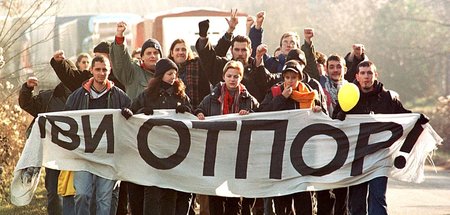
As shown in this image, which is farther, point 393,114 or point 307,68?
point 307,68

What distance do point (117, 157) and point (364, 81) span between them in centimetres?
232

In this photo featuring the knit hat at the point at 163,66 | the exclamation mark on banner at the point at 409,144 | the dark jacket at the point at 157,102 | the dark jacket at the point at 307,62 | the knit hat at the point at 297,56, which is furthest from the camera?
the dark jacket at the point at 307,62

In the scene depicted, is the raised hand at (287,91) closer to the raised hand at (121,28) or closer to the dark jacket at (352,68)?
the raised hand at (121,28)

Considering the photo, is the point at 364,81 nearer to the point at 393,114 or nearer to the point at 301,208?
the point at 393,114

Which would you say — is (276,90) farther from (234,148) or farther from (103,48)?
(103,48)

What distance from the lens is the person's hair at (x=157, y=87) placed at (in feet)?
43.9

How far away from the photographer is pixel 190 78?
48.0ft

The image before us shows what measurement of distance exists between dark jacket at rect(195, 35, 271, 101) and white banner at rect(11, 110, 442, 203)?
1.02 m

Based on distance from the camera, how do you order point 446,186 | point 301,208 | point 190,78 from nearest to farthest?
1. point 301,208
2. point 190,78
3. point 446,186

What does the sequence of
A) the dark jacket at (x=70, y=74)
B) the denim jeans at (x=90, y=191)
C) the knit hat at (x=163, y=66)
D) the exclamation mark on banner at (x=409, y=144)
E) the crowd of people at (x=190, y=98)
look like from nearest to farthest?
the denim jeans at (x=90, y=191) < the knit hat at (x=163, y=66) < the crowd of people at (x=190, y=98) < the exclamation mark on banner at (x=409, y=144) < the dark jacket at (x=70, y=74)

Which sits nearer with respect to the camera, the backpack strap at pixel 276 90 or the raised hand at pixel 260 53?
the backpack strap at pixel 276 90

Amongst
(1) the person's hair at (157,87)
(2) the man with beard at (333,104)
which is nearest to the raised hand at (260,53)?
(2) the man with beard at (333,104)

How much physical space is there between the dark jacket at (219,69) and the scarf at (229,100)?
928mm

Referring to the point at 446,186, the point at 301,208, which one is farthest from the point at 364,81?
the point at 446,186
